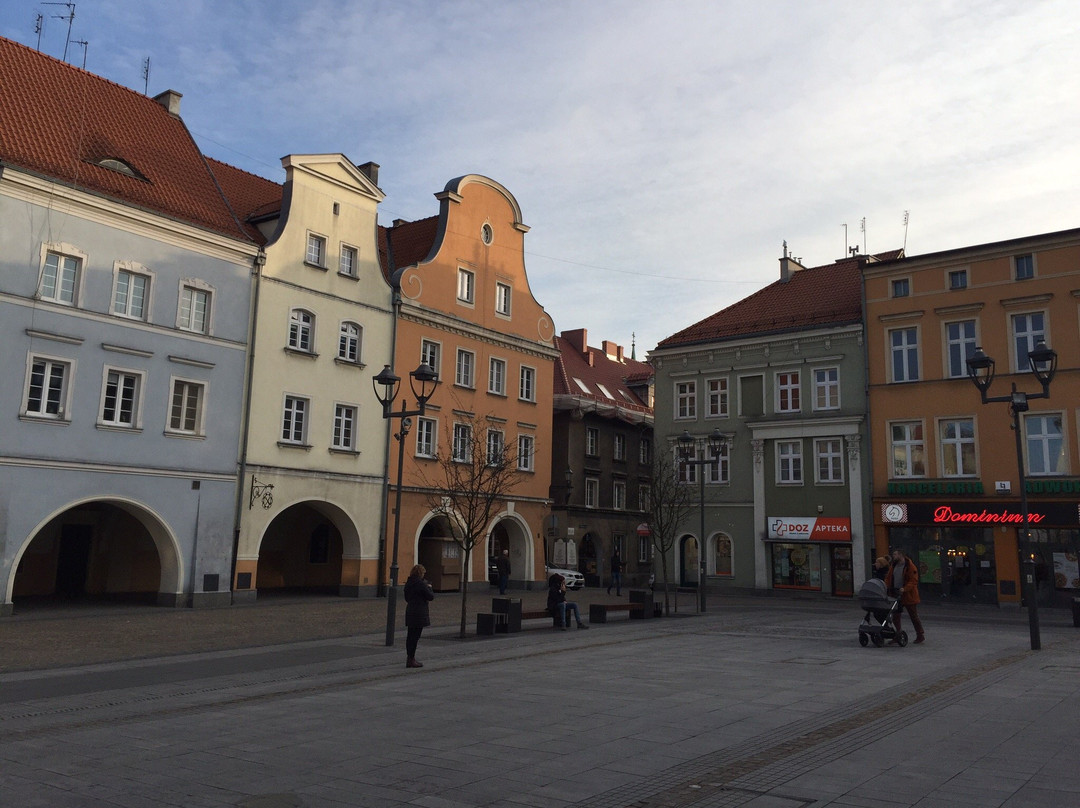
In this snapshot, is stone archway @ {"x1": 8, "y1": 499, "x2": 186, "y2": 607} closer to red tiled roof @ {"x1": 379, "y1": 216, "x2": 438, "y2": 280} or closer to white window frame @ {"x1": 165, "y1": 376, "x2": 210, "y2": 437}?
white window frame @ {"x1": 165, "y1": 376, "x2": 210, "y2": 437}

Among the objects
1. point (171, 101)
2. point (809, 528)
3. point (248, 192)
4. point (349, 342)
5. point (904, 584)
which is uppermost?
point (171, 101)

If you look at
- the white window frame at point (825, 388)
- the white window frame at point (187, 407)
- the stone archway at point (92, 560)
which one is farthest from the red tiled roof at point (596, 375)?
the stone archway at point (92, 560)

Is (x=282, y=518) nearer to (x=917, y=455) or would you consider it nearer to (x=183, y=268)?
(x=183, y=268)

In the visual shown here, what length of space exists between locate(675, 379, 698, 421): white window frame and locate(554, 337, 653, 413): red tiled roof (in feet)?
20.8

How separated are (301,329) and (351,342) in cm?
238

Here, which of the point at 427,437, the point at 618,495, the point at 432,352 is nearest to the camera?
the point at 427,437

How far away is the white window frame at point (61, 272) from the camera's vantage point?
80.7ft

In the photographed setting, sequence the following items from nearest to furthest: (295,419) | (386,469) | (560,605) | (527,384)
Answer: (560,605) < (295,419) < (386,469) < (527,384)

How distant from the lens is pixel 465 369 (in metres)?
38.2

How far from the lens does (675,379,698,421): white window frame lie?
44.2 m

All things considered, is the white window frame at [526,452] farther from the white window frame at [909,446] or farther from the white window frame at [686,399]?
the white window frame at [909,446]

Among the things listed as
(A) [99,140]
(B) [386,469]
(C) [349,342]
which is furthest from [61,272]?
(B) [386,469]

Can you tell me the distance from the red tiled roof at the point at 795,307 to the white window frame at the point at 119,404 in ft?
84.7

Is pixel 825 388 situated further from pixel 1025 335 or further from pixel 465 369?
pixel 465 369
